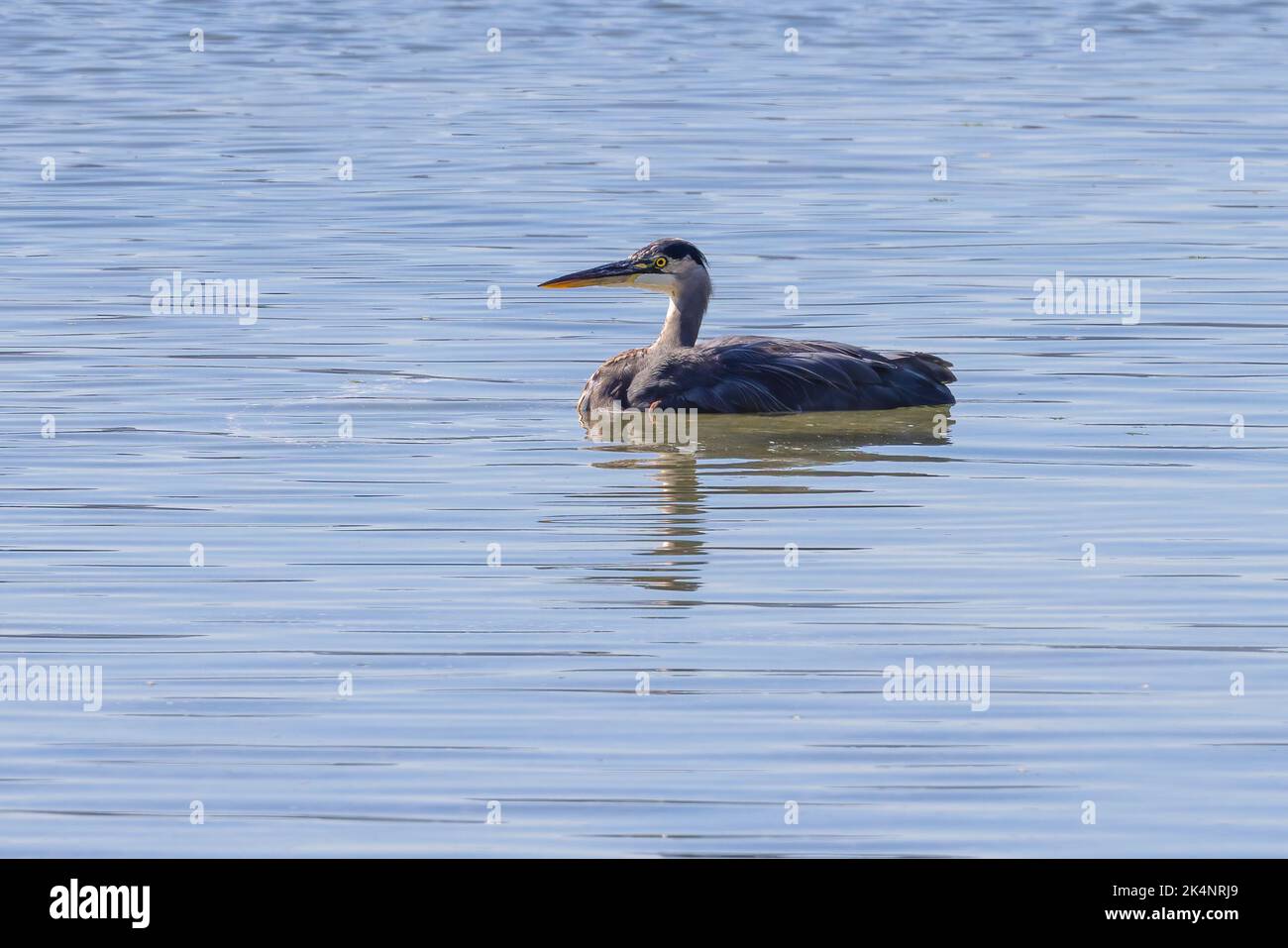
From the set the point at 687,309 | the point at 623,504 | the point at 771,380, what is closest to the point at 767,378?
the point at 771,380

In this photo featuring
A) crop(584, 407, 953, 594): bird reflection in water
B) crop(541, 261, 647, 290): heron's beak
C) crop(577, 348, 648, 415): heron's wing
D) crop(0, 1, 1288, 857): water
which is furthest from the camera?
crop(541, 261, 647, 290): heron's beak

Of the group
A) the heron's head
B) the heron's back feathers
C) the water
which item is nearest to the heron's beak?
the heron's head

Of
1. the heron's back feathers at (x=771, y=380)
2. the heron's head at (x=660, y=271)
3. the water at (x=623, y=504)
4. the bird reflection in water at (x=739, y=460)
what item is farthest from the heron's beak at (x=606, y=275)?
the bird reflection in water at (x=739, y=460)

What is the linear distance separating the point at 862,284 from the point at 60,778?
10919mm

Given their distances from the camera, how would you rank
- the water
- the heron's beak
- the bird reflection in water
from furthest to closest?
the heron's beak
the bird reflection in water
the water

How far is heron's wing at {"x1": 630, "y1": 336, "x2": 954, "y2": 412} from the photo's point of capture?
1368 cm

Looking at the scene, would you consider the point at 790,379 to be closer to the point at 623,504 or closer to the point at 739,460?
the point at 739,460

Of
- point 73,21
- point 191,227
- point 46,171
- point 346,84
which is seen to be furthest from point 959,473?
point 73,21

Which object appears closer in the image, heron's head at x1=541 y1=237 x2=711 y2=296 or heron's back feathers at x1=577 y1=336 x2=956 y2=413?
heron's back feathers at x1=577 y1=336 x2=956 y2=413

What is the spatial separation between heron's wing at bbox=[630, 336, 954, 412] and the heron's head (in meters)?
0.84

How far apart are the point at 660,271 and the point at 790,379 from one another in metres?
1.31

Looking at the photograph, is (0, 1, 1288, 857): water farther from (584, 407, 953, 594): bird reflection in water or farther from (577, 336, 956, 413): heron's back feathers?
(577, 336, 956, 413): heron's back feathers

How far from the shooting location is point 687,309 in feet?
47.8

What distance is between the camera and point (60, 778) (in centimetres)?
763
